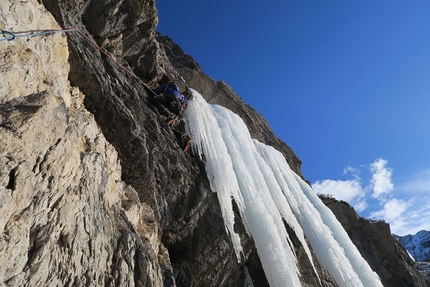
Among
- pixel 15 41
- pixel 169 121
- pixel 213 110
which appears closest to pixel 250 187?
pixel 169 121

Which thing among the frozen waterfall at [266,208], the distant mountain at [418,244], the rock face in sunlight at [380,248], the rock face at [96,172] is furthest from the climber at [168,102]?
the distant mountain at [418,244]

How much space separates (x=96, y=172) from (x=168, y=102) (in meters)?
4.63

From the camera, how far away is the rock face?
2.62 m

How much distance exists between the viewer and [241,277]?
7133 millimetres

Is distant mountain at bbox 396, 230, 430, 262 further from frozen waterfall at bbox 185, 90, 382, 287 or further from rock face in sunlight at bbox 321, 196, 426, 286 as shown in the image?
frozen waterfall at bbox 185, 90, 382, 287

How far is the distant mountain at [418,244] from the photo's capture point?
34.2 metres

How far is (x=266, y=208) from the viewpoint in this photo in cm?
739

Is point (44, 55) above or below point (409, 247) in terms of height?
below

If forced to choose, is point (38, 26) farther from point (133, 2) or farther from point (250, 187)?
point (250, 187)

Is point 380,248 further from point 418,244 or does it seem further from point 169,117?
point 418,244

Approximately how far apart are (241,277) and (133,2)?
22.3 ft

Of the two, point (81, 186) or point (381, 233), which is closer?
point (81, 186)

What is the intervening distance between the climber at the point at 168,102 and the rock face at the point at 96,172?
0.37 m

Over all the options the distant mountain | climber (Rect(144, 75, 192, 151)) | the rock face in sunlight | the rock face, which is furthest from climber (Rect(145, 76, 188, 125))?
the distant mountain
